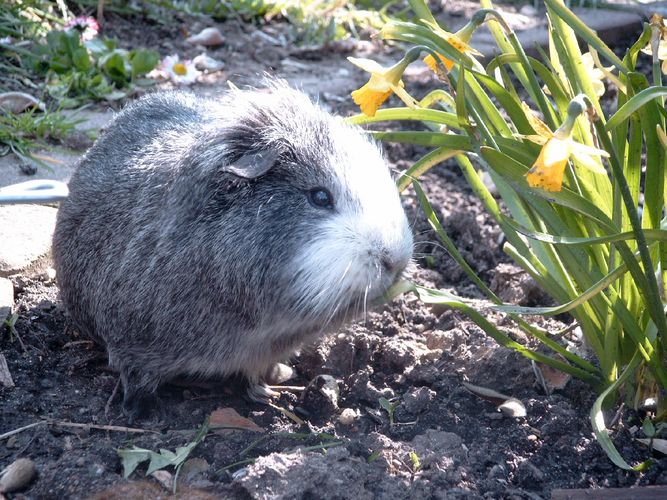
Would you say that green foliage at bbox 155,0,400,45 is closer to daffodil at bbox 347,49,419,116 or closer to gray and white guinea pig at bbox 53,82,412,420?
gray and white guinea pig at bbox 53,82,412,420

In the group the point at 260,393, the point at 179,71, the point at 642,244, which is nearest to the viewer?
the point at 642,244

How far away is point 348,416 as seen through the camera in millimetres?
3090

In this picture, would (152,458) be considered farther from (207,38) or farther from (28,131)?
(207,38)

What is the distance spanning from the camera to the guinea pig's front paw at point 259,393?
10.9ft

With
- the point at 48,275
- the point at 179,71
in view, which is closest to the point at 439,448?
the point at 48,275

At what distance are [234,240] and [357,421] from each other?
817 millimetres

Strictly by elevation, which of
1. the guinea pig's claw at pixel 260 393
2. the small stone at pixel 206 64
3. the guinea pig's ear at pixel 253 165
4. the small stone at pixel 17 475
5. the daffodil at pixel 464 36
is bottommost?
the guinea pig's claw at pixel 260 393

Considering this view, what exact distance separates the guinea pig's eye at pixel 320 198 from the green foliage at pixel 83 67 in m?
3.01

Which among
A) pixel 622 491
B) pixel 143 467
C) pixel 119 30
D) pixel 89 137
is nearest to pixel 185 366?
pixel 143 467

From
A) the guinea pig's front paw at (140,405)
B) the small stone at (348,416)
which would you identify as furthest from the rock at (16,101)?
the small stone at (348,416)

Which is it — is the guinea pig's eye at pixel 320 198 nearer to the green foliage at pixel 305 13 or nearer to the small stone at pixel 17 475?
the small stone at pixel 17 475

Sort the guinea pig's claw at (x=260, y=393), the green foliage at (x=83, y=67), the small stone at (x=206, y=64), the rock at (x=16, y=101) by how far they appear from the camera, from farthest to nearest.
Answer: the small stone at (x=206, y=64)
the green foliage at (x=83, y=67)
the rock at (x=16, y=101)
the guinea pig's claw at (x=260, y=393)

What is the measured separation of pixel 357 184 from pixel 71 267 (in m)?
1.35

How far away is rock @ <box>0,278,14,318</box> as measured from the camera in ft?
11.3
